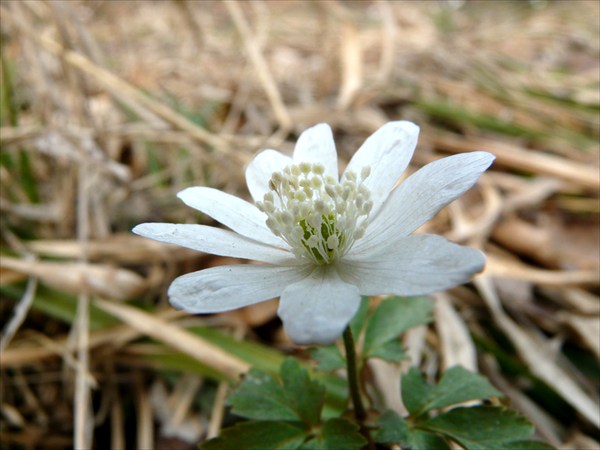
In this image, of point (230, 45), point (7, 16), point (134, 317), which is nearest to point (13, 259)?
point (134, 317)

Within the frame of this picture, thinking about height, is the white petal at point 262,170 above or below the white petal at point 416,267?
above

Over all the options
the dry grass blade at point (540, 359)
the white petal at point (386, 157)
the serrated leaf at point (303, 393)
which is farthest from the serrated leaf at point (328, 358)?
the dry grass blade at point (540, 359)

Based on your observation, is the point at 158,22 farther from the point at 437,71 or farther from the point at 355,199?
the point at 355,199

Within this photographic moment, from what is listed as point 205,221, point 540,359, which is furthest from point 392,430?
point 205,221

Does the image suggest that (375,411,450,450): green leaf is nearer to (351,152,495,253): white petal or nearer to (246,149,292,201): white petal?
(351,152,495,253): white petal

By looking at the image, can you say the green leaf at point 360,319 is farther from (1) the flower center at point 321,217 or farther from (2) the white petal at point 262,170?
(2) the white petal at point 262,170

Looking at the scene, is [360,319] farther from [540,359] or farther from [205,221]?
[205,221]

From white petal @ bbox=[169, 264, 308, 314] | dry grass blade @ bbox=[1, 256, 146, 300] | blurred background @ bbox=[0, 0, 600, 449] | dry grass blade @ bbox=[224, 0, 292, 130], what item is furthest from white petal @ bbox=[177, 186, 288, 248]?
dry grass blade @ bbox=[224, 0, 292, 130]
